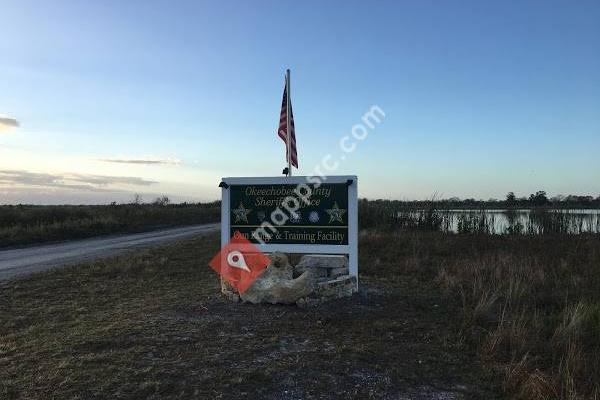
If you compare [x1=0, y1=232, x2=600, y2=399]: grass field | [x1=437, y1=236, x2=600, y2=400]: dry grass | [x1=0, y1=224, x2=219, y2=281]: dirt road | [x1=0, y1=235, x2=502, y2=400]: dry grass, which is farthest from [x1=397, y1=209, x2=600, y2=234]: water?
[x1=0, y1=235, x2=502, y2=400]: dry grass

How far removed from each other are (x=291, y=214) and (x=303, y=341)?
113 inches

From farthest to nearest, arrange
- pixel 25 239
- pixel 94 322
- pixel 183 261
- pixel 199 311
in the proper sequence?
pixel 25 239 → pixel 183 261 → pixel 199 311 → pixel 94 322

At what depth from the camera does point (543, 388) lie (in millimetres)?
4344

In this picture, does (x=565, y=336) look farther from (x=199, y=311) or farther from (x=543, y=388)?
(x=199, y=311)

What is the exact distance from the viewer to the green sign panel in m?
7.98

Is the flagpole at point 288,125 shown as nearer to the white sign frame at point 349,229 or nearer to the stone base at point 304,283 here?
the white sign frame at point 349,229

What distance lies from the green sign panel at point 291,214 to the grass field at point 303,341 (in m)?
1.15

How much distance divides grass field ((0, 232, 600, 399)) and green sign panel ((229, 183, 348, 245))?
1.15 metres

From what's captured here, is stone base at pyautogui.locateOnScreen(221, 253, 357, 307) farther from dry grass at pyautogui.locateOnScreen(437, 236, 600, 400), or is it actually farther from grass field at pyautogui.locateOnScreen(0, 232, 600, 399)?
dry grass at pyautogui.locateOnScreen(437, 236, 600, 400)

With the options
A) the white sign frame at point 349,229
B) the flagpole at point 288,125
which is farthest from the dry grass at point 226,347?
the flagpole at point 288,125

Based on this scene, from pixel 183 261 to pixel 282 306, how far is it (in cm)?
653

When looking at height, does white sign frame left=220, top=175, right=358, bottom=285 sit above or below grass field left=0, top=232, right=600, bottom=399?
above

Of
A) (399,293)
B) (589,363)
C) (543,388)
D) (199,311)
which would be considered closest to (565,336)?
(589,363)

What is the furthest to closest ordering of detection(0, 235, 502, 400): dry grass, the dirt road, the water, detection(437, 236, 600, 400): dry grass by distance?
the water < the dirt road < detection(437, 236, 600, 400): dry grass < detection(0, 235, 502, 400): dry grass
